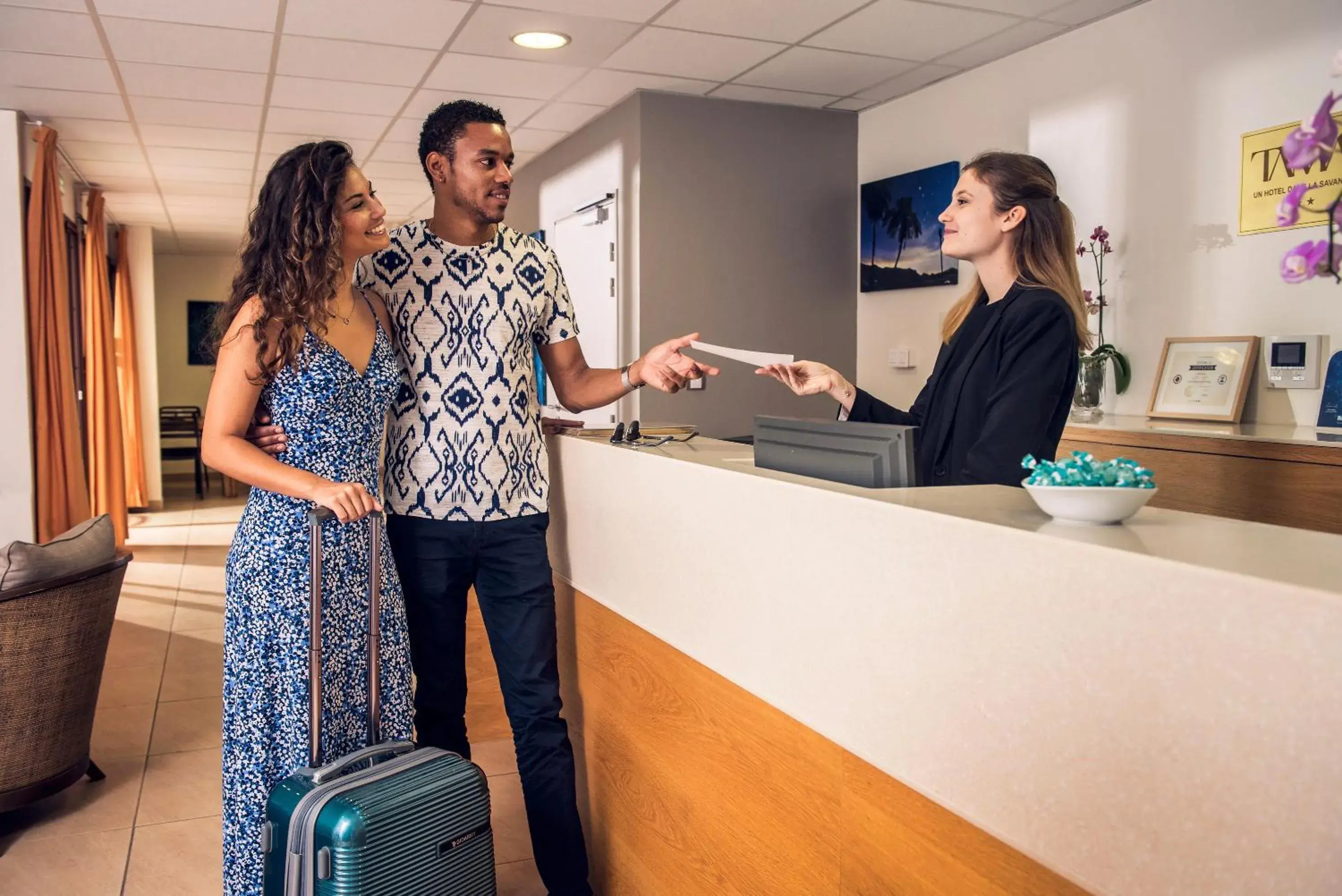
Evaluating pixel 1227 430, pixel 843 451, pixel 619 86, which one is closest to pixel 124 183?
pixel 619 86

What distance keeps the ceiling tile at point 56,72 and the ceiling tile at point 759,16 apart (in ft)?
8.61

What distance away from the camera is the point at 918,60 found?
471 cm

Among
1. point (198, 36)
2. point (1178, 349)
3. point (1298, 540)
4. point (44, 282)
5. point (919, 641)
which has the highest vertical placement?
point (198, 36)

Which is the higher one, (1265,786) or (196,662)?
(1265,786)

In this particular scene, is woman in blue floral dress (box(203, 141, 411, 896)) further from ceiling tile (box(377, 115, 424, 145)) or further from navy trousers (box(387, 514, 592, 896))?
ceiling tile (box(377, 115, 424, 145))

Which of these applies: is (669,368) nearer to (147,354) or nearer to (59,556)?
(59,556)

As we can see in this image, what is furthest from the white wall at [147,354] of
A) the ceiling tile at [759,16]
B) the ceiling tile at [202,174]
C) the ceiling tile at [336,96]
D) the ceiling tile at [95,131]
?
the ceiling tile at [759,16]

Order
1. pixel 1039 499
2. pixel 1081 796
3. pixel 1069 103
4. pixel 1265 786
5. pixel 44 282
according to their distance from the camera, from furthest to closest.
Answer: pixel 44 282 → pixel 1069 103 → pixel 1039 499 → pixel 1081 796 → pixel 1265 786

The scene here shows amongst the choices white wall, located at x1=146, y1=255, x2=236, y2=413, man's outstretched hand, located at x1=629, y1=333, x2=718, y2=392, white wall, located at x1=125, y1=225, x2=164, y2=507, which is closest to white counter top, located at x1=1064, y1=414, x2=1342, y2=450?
man's outstretched hand, located at x1=629, y1=333, x2=718, y2=392

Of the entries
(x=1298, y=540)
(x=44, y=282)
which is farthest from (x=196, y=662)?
(x=1298, y=540)

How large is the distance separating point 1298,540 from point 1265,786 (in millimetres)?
328

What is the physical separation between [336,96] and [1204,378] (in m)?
4.12

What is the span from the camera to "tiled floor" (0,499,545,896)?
265 cm

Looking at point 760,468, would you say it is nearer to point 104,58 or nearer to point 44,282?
point 104,58
